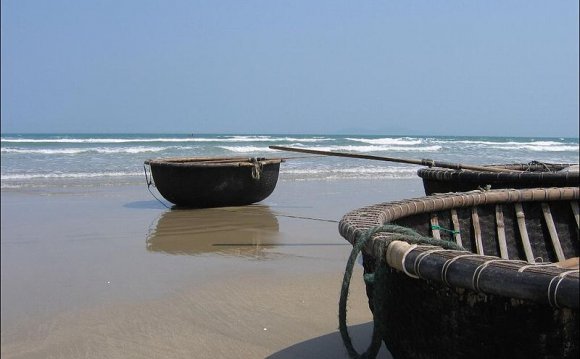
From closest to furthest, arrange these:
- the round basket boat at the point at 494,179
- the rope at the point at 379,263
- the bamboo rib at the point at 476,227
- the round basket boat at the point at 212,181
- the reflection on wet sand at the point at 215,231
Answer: the rope at the point at 379,263
the bamboo rib at the point at 476,227
the round basket boat at the point at 494,179
the reflection on wet sand at the point at 215,231
the round basket boat at the point at 212,181

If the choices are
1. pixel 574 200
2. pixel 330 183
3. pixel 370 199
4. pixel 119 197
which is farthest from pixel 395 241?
pixel 330 183

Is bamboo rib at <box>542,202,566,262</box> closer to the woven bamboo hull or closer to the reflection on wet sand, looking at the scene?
the woven bamboo hull

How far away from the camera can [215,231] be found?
609 cm

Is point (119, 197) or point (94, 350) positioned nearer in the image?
point (94, 350)

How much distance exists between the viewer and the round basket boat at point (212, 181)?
736 centimetres

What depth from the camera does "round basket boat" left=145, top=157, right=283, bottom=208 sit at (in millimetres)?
7359

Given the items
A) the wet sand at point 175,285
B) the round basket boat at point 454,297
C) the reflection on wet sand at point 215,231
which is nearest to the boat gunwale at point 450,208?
the round basket boat at point 454,297

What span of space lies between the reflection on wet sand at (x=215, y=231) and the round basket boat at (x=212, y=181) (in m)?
0.14

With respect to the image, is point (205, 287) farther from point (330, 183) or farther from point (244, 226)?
point (330, 183)

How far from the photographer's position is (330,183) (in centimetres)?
1150

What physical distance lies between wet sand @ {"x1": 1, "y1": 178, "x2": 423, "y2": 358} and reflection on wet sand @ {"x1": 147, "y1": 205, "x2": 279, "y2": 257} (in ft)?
0.04

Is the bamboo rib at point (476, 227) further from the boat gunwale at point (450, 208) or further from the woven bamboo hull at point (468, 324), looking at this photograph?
the woven bamboo hull at point (468, 324)

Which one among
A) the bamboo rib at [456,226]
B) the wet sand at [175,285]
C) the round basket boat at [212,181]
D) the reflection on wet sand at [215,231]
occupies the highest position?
the bamboo rib at [456,226]

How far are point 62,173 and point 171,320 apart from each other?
10.8m
